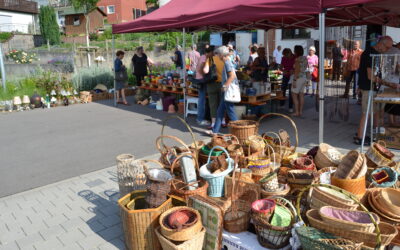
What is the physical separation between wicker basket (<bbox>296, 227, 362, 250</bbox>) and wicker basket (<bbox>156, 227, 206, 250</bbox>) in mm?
780

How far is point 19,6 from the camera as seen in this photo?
40.4 meters

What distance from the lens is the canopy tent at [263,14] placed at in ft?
16.3

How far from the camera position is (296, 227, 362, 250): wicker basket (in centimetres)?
226

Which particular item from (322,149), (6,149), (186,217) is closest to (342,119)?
(322,149)

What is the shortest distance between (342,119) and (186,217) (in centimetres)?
621

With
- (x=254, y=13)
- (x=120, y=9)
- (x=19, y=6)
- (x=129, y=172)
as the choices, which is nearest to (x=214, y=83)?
(x=254, y=13)

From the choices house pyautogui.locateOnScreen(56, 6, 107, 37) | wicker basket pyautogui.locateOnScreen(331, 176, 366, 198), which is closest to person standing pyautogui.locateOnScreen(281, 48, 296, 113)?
wicker basket pyautogui.locateOnScreen(331, 176, 366, 198)

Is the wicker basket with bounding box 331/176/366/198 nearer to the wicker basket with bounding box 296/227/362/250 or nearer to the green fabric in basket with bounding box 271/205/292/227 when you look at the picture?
the green fabric in basket with bounding box 271/205/292/227

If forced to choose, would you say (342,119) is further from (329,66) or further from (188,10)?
(329,66)

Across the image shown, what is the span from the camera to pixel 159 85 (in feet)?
33.4

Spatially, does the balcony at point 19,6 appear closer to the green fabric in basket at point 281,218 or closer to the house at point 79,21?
the house at point 79,21

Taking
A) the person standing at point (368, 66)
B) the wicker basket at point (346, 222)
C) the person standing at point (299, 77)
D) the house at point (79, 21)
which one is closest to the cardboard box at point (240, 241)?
the wicker basket at point (346, 222)

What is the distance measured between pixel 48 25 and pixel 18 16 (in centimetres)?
627

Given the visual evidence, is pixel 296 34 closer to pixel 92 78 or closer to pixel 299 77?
pixel 92 78
